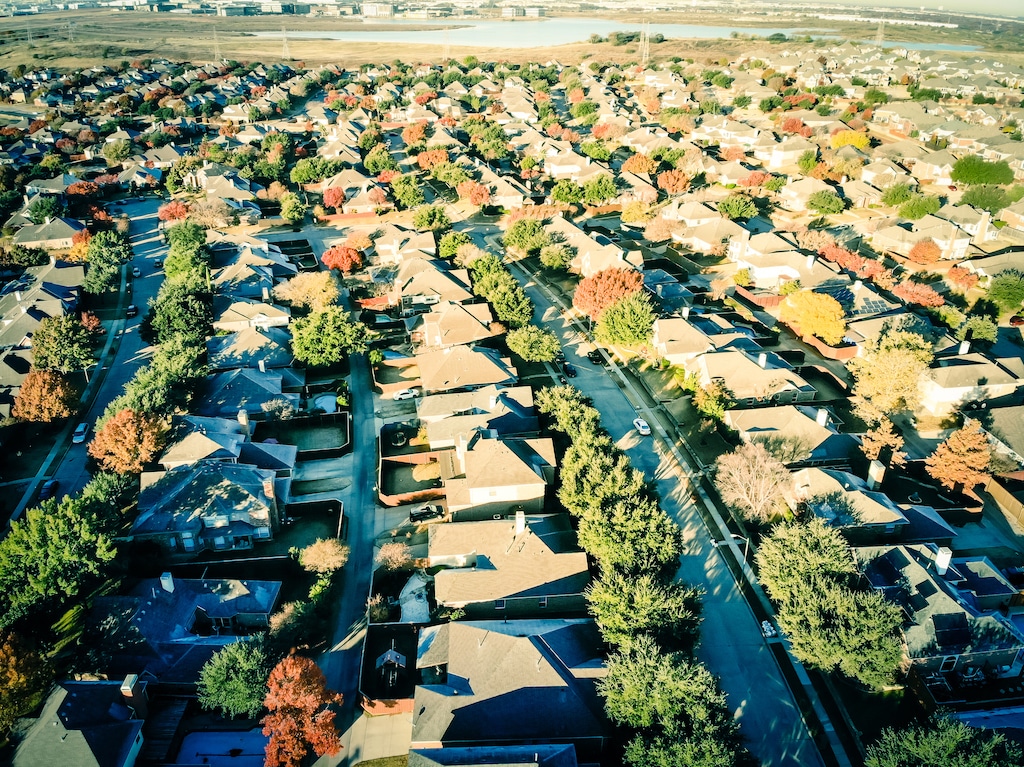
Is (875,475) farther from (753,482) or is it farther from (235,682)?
(235,682)

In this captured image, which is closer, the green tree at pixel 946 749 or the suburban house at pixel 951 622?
the green tree at pixel 946 749

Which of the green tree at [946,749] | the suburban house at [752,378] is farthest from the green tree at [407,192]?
the green tree at [946,749]

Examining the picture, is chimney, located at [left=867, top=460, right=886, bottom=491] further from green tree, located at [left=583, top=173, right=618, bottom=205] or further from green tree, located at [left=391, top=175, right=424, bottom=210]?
green tree, located at [left=391, top=175, right=424, bottom=210]

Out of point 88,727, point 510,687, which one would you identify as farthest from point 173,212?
point 510,687

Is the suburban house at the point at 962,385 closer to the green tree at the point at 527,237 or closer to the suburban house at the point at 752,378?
the suburban house at the point at 752,378

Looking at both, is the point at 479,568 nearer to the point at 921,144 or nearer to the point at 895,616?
the point at 895,616
